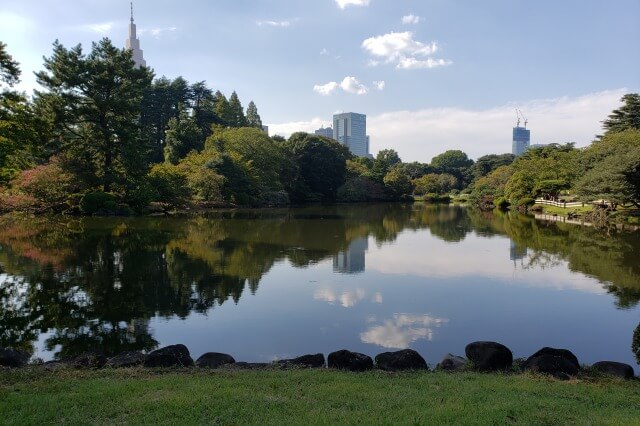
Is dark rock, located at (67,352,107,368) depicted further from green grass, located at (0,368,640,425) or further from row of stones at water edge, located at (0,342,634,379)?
green grass, located at (0,368,640,425)

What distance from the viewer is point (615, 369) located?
6.32m

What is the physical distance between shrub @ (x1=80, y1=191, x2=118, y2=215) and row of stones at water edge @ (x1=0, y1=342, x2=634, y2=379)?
25.6m

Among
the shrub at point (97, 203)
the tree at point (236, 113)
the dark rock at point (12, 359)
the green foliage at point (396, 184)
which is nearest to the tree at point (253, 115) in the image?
the tree at point (236, 113)

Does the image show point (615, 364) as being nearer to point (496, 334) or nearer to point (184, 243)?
point (496, 334)

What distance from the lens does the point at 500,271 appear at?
1520 centimetres

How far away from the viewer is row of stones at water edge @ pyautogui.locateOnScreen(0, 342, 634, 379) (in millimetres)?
6305

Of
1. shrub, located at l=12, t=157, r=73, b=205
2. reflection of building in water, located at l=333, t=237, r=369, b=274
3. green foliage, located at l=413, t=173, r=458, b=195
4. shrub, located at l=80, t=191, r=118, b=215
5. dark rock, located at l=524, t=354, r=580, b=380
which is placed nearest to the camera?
dark rock, located at l=524, t=354, r=580, b=380

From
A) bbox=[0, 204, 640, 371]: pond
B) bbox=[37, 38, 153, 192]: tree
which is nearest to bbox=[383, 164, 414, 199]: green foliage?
bbox=[37, 38, 153, 192]: tree

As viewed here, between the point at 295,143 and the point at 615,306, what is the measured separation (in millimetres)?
52166

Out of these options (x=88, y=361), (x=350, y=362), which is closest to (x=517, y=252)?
(x=350, y=362)

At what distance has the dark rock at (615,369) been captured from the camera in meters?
6.23

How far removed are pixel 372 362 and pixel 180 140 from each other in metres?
43.8

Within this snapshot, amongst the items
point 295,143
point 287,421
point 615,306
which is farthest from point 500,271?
point 295,143

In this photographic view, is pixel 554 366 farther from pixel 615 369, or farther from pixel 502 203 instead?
pixel 502 203
